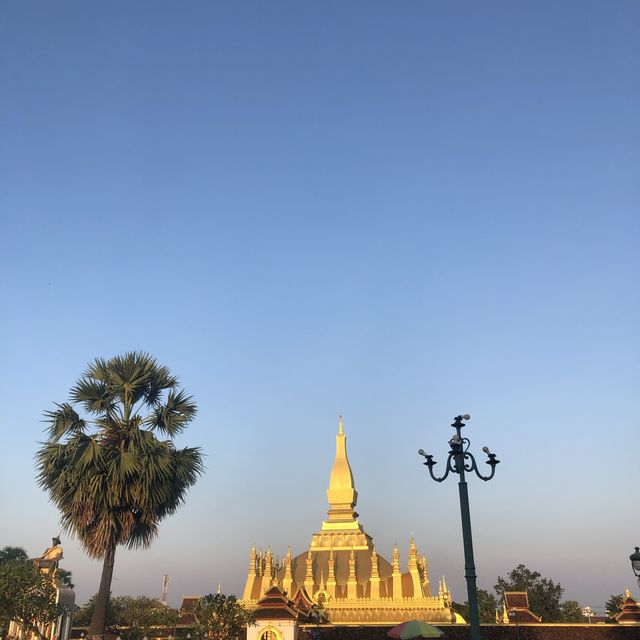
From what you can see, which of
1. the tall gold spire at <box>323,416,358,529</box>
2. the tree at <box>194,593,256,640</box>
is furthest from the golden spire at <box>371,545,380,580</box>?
the tree at <box>194,593,256,640</box>

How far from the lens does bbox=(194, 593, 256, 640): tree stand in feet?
99.9

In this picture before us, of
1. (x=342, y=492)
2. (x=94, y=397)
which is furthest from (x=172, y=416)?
(x=342, y=492)

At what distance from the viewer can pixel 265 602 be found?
32938mm

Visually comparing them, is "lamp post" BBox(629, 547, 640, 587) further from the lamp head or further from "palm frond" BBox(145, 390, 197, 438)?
"palm frond" BBox(145, 390, 197, 438)

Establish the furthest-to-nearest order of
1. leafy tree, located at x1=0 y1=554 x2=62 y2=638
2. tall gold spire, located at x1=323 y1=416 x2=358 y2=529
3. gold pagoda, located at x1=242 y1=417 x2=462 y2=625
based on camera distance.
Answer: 1. tall gold spire, located at x1=323 y1=416 x2=358 y2=529
2. gold pagoda, located at x1=242 y1=417 x2=462 y2=625
3. leafy tree, located at x1=0 y1=554 x2=62 y2=638

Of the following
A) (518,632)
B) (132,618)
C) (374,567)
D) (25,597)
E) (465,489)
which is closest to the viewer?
(465,489)

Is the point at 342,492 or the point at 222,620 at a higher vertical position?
the point at 342,492

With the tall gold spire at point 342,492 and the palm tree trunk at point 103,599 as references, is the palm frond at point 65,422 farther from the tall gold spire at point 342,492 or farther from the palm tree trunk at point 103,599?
the tall gold spire at point 342,492

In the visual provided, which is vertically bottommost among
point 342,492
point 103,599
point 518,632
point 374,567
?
point 518,632

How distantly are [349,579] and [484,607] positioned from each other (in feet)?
112

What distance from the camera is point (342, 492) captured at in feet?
236

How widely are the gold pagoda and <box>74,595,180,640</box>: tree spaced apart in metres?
9.45

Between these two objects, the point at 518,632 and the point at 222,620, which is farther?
the point at 518,632

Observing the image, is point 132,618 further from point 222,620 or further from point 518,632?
point 518,632
